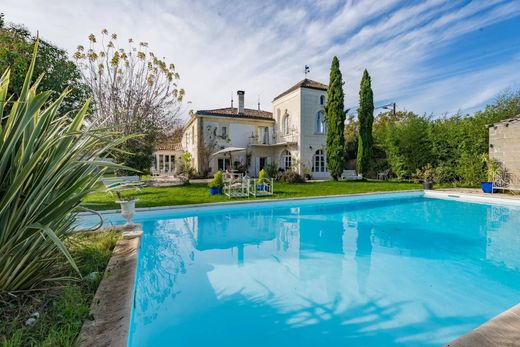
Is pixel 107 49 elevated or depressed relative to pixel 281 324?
elevated

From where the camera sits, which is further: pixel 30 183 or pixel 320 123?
pixel 320 123

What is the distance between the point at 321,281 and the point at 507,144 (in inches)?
630

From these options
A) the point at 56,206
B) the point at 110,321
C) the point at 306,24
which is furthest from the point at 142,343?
the point at 306,24

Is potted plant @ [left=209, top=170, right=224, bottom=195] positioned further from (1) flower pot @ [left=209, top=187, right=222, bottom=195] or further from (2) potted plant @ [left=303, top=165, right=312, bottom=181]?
(2) potted plant @ [left=303, top=165, right=312, bottom=181]

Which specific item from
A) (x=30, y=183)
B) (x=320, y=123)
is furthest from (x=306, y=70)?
(x=30, y=183)

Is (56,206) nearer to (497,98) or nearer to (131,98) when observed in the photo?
(131,98)

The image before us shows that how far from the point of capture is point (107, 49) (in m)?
17.2

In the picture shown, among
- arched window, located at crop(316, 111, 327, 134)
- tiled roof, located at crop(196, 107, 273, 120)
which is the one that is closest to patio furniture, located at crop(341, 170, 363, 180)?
arched window, located at crop(316, 111, 327, 134)

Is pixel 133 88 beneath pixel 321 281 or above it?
above

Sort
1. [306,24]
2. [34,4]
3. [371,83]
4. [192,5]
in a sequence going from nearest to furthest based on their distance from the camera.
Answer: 1. [34,4]
2. [192,5]
3. [306,24]
4. [371,83]

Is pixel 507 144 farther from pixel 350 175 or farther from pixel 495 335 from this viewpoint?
pixel 495 335

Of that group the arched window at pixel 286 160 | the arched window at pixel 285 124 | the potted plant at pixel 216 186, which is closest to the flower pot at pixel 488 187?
the arched window at pixel 286 160

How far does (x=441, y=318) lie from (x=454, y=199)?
1294cm

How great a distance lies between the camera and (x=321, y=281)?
463 centimetres
